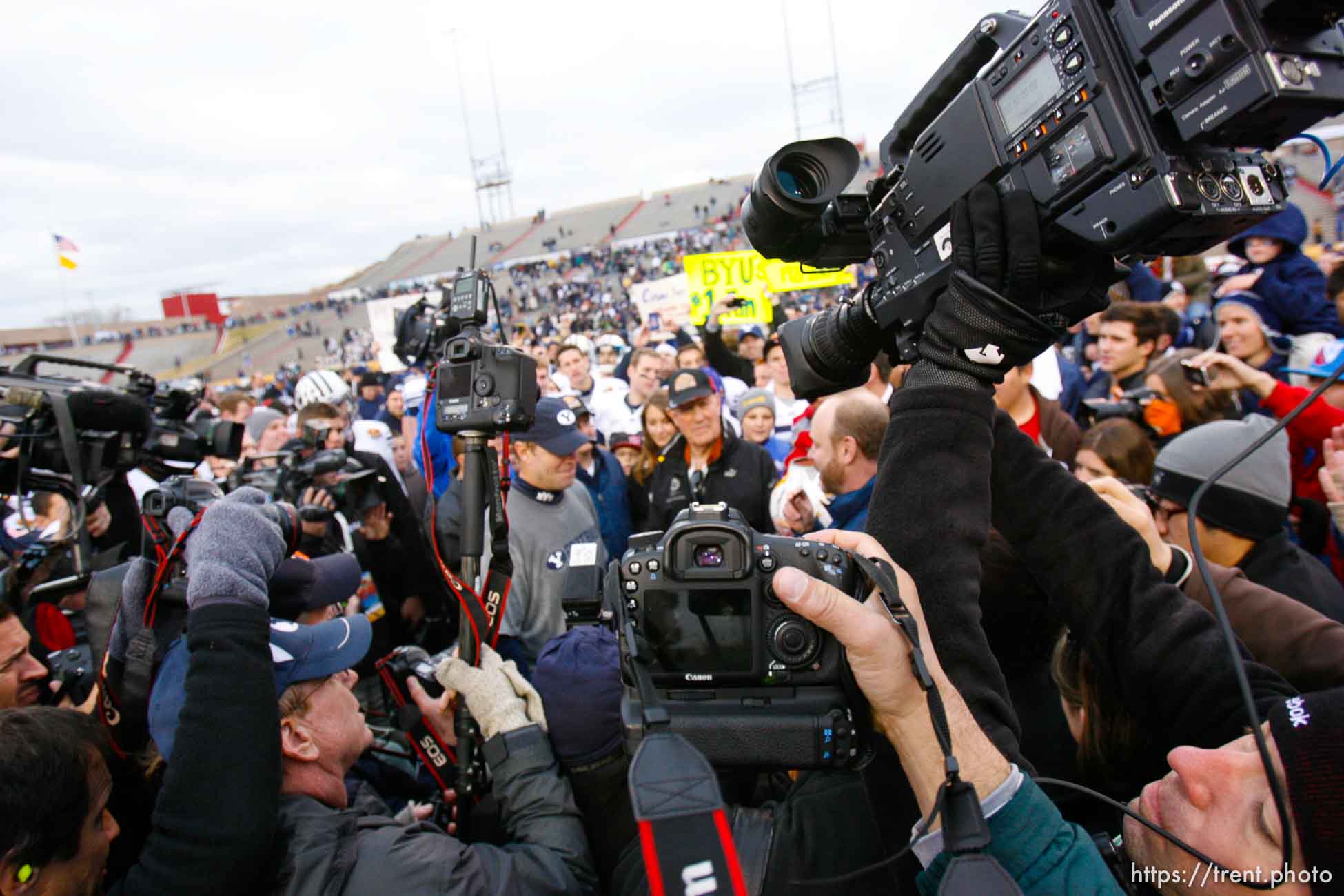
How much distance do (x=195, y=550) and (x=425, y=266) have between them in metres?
53.5

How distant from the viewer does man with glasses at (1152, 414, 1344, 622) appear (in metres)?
2.10

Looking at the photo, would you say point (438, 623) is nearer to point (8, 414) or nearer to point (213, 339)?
point (8, 414)

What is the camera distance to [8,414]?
227cm

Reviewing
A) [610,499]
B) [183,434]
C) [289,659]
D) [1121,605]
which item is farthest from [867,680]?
[610,499]

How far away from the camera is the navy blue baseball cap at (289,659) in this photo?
5.12ft

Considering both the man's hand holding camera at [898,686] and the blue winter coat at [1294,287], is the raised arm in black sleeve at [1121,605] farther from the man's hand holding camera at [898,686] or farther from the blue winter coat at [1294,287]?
the blue winter coat at [1294,287]

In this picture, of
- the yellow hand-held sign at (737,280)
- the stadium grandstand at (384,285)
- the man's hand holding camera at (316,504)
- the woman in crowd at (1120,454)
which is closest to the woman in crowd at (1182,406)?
the woman in crowd at (1120,454)

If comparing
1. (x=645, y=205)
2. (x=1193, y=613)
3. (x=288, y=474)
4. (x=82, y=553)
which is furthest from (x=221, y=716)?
(x=645, y=205)

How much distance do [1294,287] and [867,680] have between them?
15.4 feet

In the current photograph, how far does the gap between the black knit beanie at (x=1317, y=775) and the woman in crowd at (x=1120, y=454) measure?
6.23ft

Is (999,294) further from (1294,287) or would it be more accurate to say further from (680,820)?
(1294,287)

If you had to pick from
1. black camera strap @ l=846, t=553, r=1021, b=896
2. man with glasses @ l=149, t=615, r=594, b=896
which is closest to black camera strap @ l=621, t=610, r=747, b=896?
black camera strap @ l=846, t=553, r=1021, b=896

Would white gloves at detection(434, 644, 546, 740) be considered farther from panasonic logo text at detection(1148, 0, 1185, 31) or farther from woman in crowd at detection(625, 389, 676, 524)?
woman in crowd at detection(625, 389, 676, 524)

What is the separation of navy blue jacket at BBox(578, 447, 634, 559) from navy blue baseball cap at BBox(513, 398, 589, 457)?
98 centimetres
